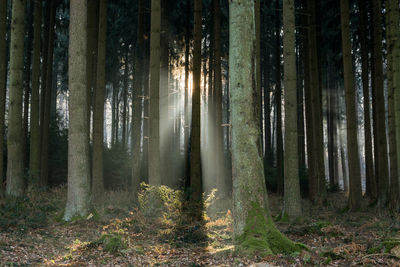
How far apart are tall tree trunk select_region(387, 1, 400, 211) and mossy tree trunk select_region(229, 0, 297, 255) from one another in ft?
22.3

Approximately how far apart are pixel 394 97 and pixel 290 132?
374 centimetres

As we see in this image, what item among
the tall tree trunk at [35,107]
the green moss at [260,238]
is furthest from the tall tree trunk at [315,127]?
the tall tree trunk at [35,107]

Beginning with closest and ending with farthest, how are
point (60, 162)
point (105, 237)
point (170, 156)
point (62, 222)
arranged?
point (105, 237) → point (62, 222) → point (60, 162) → point (170, 156)

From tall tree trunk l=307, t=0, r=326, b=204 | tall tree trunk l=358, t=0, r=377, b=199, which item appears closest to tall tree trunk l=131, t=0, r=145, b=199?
tall tree trunk l=307, t=0, r=326, b=204

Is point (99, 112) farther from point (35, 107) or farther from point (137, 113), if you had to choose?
point (35, 107)

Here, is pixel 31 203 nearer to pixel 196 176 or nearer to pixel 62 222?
pixel 62 222

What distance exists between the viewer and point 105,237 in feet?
23.6

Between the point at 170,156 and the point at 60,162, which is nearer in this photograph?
the point at 60,162

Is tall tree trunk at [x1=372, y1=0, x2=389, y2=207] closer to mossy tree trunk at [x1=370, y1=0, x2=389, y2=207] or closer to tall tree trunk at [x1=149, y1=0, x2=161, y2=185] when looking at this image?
mossy tree trunk at [x1=370, y1=0, x2=389, y2=207]

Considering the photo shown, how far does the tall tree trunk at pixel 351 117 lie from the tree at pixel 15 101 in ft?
36.0

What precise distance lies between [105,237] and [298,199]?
5.88 meters

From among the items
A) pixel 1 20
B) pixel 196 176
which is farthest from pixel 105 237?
pixel 1 20

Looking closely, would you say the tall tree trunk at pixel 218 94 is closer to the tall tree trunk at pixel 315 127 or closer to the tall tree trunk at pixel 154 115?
the tall tree trunk at pixel 154 115

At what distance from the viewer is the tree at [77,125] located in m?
9.92
